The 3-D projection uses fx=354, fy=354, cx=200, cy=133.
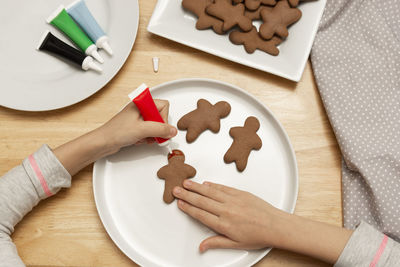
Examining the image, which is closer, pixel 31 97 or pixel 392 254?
pixel 392 254

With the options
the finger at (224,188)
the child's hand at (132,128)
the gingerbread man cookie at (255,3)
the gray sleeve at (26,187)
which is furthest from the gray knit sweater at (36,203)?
the gingerbread man cookie at (255,3)

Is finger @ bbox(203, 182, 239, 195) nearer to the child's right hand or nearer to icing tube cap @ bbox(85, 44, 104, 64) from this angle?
the child's right hand

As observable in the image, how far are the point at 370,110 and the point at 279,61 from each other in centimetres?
20

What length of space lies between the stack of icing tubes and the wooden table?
0.06 metres

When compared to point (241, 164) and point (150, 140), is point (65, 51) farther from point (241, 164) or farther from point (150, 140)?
point (241, 164)

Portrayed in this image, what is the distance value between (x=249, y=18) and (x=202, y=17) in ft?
0.32

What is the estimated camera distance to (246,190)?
2.25ft

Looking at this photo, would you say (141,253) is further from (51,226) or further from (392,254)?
(392,254)

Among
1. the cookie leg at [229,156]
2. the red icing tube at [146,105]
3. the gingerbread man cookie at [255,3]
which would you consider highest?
the gingerbread man cookie at [255,3]

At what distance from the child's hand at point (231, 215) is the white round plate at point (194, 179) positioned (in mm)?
27

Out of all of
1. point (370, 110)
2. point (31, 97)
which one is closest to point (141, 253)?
point (31, 97)

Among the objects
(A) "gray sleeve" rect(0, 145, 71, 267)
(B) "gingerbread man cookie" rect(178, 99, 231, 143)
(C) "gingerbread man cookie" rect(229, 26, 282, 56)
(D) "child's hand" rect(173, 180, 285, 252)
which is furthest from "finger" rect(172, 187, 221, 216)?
(C) "gingerbread man cookie" rect(229, 26, 282, 56)

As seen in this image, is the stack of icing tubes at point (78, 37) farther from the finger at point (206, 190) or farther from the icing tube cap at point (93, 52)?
the finger at point (206, 190)

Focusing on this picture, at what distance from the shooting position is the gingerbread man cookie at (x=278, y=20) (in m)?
0.72
